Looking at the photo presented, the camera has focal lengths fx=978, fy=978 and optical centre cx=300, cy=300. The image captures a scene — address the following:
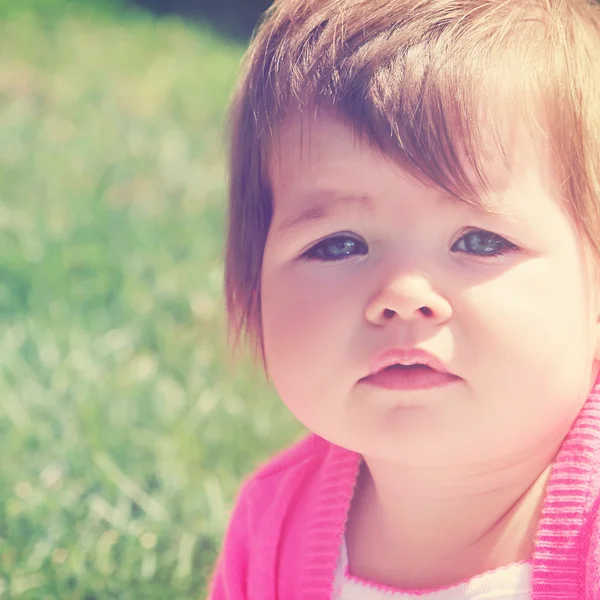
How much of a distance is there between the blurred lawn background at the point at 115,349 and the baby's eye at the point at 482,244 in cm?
97

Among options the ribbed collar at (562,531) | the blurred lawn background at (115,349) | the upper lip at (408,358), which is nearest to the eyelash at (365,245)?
the upper lip at (408,358)

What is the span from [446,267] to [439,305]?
0.06 m

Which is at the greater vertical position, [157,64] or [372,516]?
[157,64]

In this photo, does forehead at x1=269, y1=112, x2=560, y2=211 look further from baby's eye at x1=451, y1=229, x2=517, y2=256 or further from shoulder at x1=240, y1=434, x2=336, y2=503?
shoulder at x1=240, y1=434, x2=336, y2=503

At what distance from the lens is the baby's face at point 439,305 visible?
1.14 m

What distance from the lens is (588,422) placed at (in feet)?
4.27

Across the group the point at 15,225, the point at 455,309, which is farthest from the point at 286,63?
the point at 15,225

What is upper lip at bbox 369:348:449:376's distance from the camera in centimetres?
113

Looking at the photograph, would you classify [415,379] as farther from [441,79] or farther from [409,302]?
[441,79]

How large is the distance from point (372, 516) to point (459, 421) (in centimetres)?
35

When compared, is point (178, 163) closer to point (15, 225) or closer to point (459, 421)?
point (15, 225)

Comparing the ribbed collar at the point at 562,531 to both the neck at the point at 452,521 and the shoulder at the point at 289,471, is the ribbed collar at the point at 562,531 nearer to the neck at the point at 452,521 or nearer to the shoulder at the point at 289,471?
the neck at the point at 452,521

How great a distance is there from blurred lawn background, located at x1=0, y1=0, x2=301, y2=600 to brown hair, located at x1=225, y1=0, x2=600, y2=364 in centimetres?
88

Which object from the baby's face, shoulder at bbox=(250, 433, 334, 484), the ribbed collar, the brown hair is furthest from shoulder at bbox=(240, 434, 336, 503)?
the brown hair
